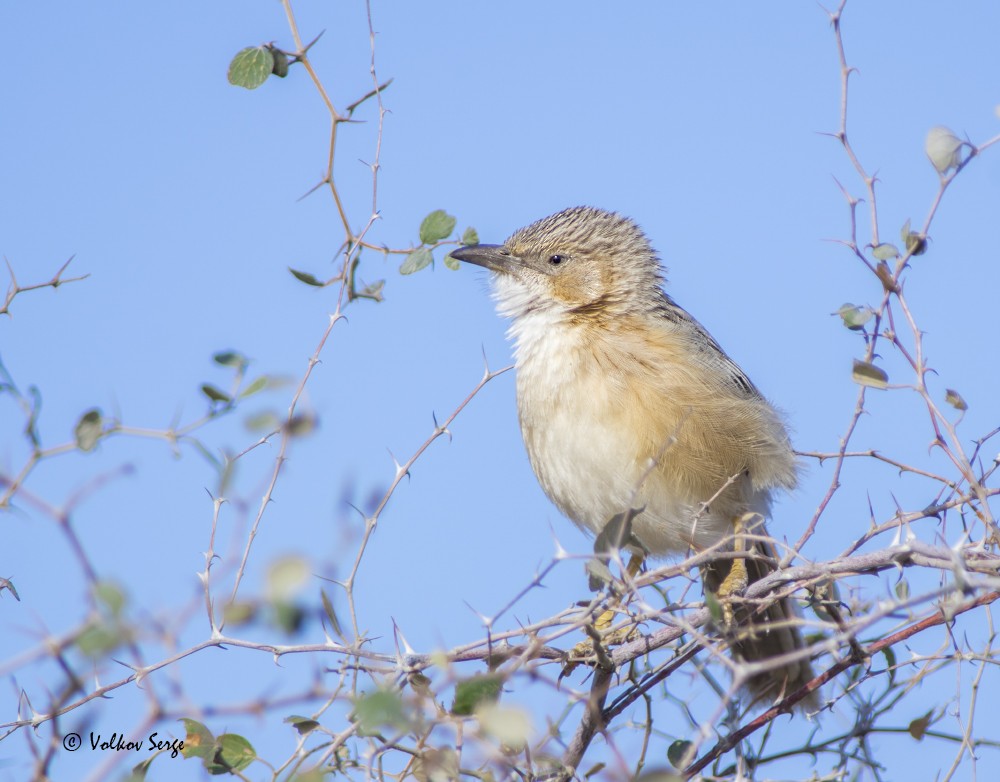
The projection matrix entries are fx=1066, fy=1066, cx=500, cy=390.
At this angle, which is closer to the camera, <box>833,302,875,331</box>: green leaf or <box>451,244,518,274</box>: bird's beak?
<box>833,302,875,331</box>: green leaf

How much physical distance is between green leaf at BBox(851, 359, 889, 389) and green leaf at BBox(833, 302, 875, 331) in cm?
18

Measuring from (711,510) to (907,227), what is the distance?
2143 mm

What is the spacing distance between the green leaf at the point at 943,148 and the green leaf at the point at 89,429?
2.33m

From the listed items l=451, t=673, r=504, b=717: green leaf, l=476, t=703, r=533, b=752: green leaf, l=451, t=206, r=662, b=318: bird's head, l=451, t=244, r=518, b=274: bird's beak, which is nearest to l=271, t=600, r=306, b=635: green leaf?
l=476, t=703, r=533, b=752: green leaf

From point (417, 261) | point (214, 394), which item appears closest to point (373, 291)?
point (417, 261)

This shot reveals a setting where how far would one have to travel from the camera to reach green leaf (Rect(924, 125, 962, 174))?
301 cm

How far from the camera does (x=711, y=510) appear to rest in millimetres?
5020

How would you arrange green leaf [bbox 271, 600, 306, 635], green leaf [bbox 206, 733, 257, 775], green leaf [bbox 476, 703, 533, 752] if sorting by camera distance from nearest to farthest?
green leaf [bbox 271, 600, 306, 635] → green leaf [bbox 476, 703, 533, 752] → green leaf [bbox 206, 733, 257, 775]

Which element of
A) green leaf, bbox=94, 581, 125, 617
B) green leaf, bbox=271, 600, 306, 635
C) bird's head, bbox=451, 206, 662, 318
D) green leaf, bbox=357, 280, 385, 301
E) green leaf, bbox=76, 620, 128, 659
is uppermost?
bird's head, bbox=451, 206, 662, 318

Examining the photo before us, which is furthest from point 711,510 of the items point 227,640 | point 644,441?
point 227,640

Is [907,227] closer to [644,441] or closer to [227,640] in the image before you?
[644,441]

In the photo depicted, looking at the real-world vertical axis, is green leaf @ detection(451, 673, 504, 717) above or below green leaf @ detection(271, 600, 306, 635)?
above

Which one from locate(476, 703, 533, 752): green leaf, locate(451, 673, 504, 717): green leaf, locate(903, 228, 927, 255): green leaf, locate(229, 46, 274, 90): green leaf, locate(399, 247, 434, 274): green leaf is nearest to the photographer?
locate(476, 703, 533, 752): green leaf

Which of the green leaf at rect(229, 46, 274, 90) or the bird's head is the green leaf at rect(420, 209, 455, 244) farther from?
the bird's head
